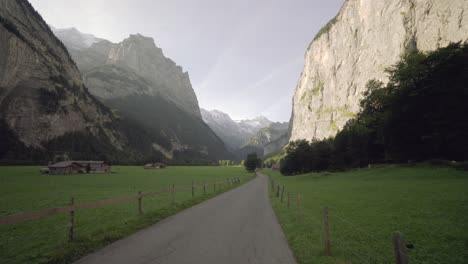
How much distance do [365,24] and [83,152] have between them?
211 meters

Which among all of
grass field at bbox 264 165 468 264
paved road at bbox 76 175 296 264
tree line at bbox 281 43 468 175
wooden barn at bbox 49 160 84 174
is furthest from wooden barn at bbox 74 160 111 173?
grass field at bbox 264 165 468 264

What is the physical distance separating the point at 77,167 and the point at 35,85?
84399 mm

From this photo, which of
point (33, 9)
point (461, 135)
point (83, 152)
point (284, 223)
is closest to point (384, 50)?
point (461, 135)

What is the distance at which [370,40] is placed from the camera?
147750mm

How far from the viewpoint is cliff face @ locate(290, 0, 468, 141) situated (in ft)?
320

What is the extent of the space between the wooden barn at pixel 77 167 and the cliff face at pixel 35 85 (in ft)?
196

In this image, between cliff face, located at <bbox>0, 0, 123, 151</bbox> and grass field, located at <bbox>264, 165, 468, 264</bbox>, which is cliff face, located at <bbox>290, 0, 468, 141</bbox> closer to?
grass field, located at <bbox>264, 165, 468, 264</bbox>

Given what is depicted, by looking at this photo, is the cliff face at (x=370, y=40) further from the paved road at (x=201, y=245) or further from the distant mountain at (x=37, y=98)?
the distant mountain at (x=37, y=98)

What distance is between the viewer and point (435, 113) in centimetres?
3838

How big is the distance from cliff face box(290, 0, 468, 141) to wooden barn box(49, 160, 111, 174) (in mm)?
144894

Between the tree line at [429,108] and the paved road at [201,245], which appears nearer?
the paved road at [201,245]

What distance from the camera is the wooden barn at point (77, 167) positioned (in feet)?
290

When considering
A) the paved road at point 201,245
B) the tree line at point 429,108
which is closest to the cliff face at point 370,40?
the tree line at point 429,108

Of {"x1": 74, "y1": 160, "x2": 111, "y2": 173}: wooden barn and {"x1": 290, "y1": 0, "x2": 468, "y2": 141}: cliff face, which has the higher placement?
{"x1": 290, "y1": 0, "x2": 468, "y2": 141}: cliff face
